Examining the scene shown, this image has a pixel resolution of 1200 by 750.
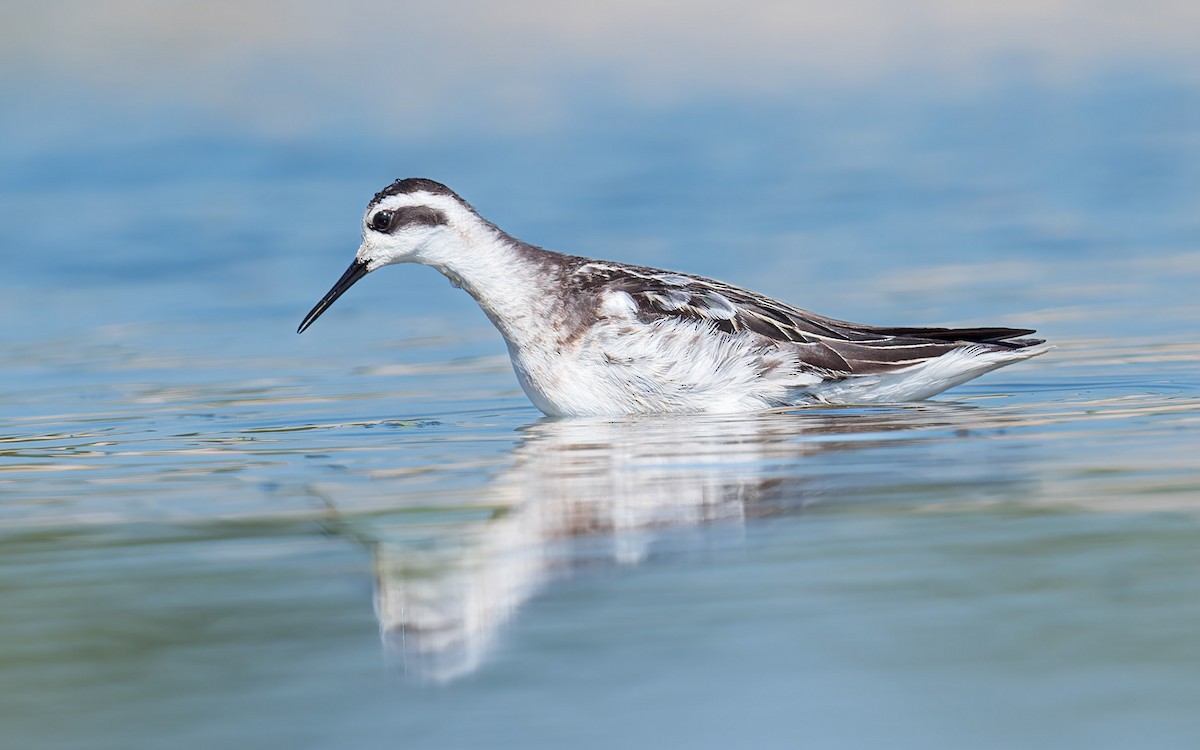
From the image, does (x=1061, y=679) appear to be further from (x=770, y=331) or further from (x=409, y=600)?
(x=770, y=331)

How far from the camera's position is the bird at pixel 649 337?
999cm

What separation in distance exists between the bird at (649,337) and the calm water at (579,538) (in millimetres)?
259

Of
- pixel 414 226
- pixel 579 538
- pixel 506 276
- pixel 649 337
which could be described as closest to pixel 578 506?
pixel 579 538

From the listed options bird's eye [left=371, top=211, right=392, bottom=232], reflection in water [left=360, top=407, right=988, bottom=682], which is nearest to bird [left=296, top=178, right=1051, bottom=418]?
bird's eye [left=371, top=211, right=392, bottom=232]

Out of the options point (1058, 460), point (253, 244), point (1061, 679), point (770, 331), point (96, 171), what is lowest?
point (1061, 679)

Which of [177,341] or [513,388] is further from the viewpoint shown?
[177,341]

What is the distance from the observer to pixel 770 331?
10.4m

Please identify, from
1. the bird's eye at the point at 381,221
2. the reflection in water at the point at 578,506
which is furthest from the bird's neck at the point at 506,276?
the reflection in water at the point at 578,506

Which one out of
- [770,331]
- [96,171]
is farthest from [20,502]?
[96,171]

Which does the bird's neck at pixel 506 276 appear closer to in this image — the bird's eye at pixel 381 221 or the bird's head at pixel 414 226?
the bird's head at pixel 414 226

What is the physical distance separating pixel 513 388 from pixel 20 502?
428cm

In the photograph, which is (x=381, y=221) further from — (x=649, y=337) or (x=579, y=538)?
(x=579, y=538)

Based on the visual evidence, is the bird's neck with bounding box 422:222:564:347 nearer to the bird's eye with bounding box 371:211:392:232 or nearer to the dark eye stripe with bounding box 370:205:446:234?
the dark eye stripe with bounding box 370:205:446:234

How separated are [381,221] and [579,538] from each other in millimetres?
4492
